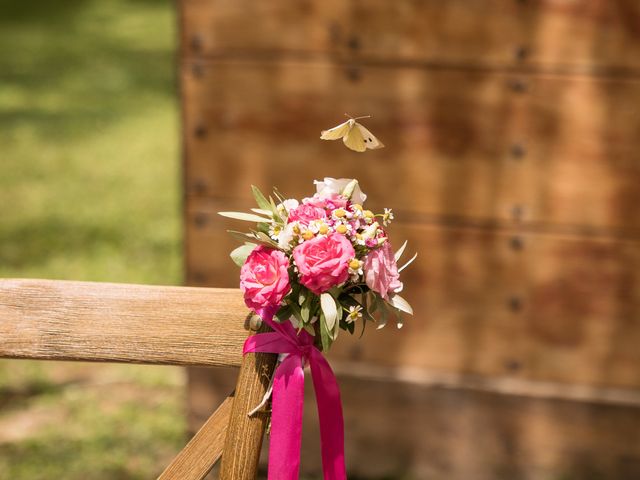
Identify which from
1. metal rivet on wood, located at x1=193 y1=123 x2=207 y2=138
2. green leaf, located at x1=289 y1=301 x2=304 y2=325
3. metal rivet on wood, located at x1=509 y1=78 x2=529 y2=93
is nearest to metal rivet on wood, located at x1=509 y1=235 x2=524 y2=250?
metal rivet on wood, located at x1=509 y1=78 x2=529 y2=93

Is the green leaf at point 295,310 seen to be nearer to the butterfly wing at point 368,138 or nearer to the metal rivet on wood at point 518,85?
the butterfly wing at point 368,138

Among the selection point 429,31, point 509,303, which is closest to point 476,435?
point 509,303

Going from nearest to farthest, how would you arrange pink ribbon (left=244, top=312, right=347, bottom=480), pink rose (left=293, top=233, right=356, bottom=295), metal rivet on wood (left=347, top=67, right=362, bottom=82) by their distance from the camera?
pink rose (left=293, top=233, right=356, bottom=295) → pink ribbon (left=244, top=312, right=347, bottom=480) → metal rivet on wood (left=347, top=67, right=362, bottom=82)

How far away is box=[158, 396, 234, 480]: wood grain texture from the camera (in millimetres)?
1426

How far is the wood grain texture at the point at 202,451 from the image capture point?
1.43 meters

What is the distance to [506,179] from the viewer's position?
283 cm

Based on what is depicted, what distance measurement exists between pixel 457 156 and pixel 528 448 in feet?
3.09

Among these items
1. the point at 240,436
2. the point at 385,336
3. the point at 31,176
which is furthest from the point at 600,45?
the point at 31,176

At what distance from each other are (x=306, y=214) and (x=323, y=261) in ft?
0.29

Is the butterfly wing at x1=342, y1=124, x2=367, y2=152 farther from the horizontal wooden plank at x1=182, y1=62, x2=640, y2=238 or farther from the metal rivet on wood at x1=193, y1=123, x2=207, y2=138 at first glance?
the metal rivet on wood at x1=193, y1=123, x2=207, y2=138

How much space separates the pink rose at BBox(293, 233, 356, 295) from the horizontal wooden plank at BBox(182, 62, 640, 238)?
163cm

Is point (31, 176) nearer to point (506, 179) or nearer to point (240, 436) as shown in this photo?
point (506, 179)

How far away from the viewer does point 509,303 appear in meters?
2.93

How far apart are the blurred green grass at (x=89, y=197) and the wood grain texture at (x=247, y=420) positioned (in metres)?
1.96
